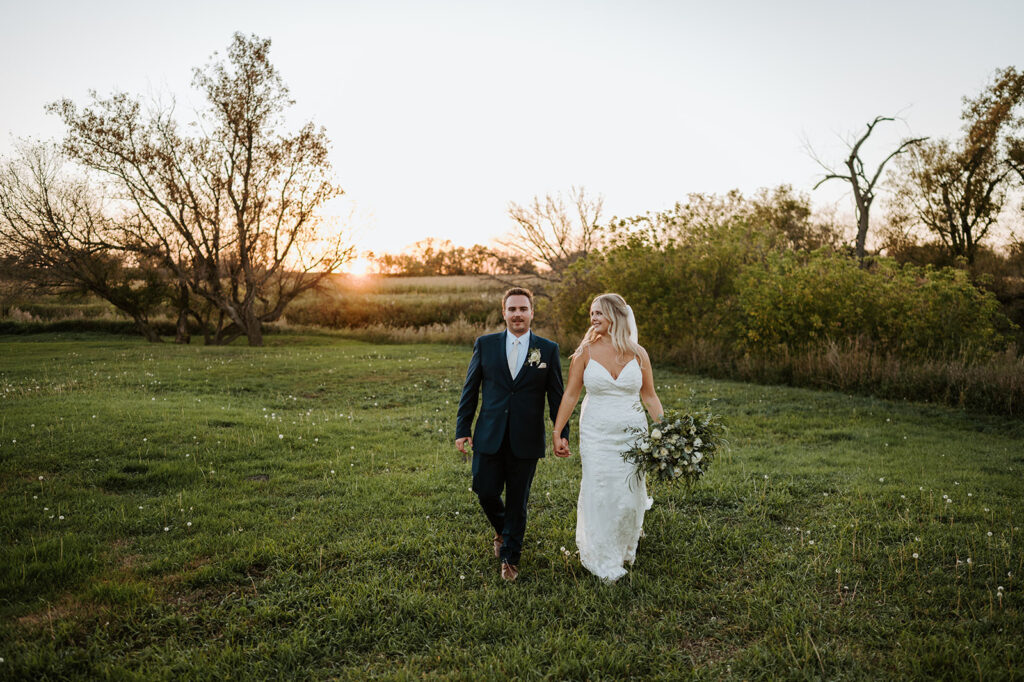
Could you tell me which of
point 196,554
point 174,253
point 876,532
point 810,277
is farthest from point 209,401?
point 174,253

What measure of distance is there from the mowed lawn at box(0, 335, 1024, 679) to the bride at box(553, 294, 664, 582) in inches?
11.3

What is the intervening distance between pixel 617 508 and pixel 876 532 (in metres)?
2.94

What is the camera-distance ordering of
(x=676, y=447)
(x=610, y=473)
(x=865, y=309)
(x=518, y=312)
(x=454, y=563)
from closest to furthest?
(x=676, y=447), (x=518, y=312), (x=610, y=473), (x=454, y=563), (x=865, y=309)

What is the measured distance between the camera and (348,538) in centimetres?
600

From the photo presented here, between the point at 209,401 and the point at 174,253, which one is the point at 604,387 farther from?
the point at 174,253

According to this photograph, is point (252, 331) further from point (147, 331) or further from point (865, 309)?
point (865, 309)

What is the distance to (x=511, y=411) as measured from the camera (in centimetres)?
508

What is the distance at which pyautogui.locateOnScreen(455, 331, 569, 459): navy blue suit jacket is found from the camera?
5.06 m

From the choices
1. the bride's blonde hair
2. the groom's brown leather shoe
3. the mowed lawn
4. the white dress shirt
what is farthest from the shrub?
the groom's brown leather shoe

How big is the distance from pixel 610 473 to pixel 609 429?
15.2 inches

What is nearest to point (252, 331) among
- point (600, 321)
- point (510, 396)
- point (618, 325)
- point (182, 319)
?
point (182, 319)

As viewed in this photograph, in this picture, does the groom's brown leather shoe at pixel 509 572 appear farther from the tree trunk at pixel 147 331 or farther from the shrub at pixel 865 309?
the tree trunk at pixel 147 331

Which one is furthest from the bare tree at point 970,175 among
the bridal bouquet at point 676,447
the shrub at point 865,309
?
the bridal bouquet at point 676,447

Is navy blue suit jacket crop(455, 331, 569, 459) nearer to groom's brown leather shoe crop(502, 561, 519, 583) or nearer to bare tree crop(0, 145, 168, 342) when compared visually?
groom's brown leather shoe crop(502, 561, 519, 583)
